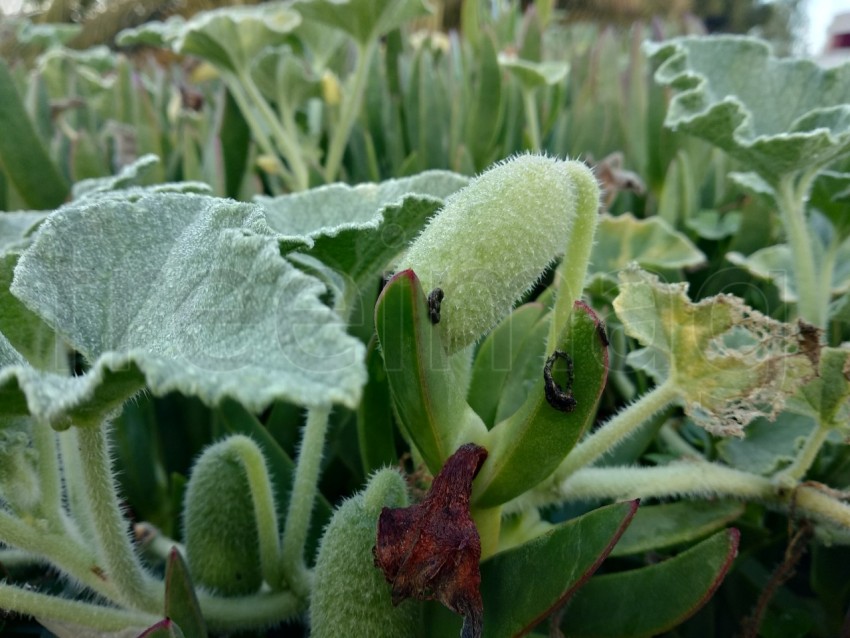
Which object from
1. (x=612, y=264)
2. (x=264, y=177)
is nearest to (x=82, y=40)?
(x=264, y=177)

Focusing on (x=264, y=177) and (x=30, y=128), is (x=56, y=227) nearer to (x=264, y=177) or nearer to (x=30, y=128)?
(x=30, y=128)

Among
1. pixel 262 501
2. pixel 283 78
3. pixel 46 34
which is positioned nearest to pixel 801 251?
pixel 262 501

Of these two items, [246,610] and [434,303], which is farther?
[246,610]

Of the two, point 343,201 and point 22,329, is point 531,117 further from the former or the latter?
point 22,329

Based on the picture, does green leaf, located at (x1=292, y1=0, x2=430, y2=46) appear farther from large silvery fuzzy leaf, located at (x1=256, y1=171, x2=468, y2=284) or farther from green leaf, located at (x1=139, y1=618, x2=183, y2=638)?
green leaf, located at (x1=139, y1=618, x2=183, y2=638)

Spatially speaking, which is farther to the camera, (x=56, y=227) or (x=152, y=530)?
(x=152, y=530)

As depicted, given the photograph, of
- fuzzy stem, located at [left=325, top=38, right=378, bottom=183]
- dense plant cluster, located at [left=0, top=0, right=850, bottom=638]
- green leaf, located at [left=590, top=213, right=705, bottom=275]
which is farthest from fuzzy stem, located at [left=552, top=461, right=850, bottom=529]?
fuzzy stem, located at [left=325, top=38, right=378, bottom=183]
